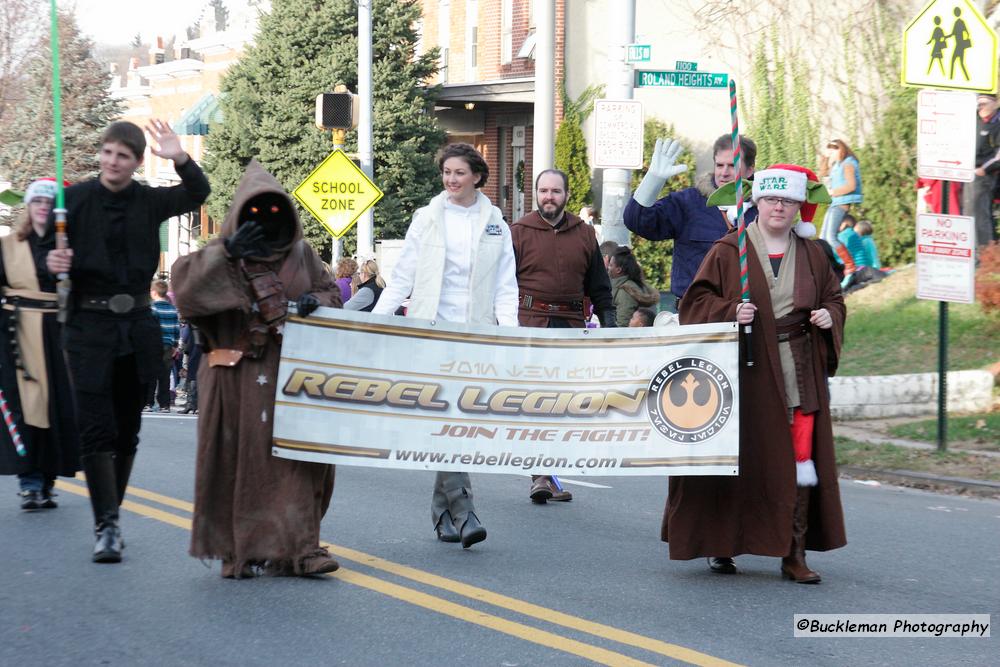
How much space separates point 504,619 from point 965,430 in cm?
819

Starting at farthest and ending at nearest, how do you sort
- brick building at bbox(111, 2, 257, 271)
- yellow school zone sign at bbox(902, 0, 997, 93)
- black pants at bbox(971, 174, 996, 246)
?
brick building at bbox(111, 2, 257, 271)
black pants at bbox(971, 174, 996, 246)
yellow school zone sign at bbox(902, 0, 997, 93)

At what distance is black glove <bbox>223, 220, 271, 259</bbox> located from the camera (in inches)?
262

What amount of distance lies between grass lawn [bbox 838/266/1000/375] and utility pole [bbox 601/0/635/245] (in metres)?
3.27

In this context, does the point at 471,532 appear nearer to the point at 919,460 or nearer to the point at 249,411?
the point at 249,411

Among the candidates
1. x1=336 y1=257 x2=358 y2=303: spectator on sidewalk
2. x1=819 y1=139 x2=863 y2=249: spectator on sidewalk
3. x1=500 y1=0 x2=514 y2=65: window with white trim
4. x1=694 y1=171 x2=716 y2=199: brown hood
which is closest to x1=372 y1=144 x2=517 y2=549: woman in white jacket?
x1=694 y1=171 x2=716 y2=199: brown hood

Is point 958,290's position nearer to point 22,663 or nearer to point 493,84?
point 22,663

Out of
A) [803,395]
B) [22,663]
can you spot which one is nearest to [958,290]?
[803,395]

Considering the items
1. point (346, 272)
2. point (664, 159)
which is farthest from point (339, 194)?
point (664, 159)

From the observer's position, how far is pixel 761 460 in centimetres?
712

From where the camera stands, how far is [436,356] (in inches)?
288

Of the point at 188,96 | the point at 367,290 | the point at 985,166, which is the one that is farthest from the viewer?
the point at 188,96

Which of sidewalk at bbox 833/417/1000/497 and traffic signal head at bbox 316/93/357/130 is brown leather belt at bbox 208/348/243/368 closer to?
sidewalk at bbox 833/417/1000/497

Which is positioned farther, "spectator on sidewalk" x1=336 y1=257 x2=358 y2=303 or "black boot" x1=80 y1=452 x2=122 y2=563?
"spectator on sidewalk" x1=336 y1=257 x2=358 y2=303

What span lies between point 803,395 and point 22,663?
3.75 m
